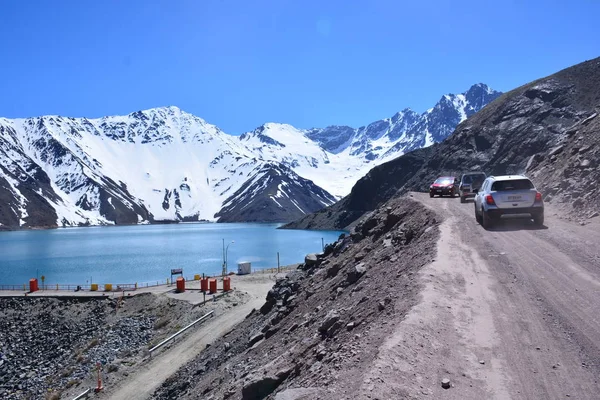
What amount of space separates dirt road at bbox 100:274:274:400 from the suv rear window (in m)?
19.3

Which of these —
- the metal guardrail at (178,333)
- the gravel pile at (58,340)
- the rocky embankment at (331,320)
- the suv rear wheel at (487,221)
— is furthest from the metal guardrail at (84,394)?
the suv rear wheel at (487,221)

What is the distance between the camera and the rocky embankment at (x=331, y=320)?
839cm

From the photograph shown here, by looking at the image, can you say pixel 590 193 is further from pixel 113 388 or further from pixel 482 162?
pixel 482 162

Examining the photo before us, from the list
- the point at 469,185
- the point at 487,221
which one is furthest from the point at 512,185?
the point at 469,185

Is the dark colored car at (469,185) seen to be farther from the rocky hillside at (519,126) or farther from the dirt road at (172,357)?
the rocky hillside at (519,126)

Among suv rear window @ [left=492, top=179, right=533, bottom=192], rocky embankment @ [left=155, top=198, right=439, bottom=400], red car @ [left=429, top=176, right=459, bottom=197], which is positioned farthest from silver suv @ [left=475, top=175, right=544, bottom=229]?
red car @ [left=429, top=176, right=459, bottom=197]

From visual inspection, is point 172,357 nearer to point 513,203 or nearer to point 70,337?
point 70,337

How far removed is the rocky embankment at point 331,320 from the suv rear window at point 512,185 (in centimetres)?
267

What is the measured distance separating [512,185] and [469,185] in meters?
13.5

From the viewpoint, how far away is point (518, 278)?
1170 cm

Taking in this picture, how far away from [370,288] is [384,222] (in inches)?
435

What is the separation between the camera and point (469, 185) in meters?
32.1

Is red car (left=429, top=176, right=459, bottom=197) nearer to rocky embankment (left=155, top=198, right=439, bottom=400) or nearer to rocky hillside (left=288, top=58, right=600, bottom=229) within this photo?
rocky embankment (left=155, top=198, right=439, bottom=400)

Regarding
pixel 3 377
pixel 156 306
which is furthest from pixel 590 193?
pixel 3 377
